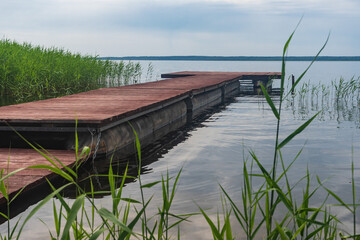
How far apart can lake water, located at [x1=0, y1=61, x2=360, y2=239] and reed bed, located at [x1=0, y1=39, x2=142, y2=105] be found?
554 cm

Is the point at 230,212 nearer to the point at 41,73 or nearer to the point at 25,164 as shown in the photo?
the point at 25,164

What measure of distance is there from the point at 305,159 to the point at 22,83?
9.71m

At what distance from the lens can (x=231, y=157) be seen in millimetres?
7301

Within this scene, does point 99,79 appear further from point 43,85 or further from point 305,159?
point 305,159

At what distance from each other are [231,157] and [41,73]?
9.44 m

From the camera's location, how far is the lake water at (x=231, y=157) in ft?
15.2

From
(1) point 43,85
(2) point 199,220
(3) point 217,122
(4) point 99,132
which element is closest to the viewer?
(2) point 199,220

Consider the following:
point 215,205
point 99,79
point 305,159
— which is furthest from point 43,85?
point 215,205

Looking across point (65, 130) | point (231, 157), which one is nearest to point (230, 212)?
point (65, 130)

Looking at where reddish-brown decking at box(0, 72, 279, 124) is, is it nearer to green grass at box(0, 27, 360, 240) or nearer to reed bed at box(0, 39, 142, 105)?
green grass at box(0, 27, 360, 240)

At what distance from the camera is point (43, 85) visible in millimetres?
15328

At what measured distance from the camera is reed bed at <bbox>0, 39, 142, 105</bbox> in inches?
558

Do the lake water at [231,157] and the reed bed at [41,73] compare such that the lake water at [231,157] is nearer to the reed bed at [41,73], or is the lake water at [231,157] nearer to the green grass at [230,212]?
the green grass at [230,212]

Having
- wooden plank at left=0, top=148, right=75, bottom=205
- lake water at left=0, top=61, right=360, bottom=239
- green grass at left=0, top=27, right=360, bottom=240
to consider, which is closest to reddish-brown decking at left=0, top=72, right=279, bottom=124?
wooden plank at left=0, top=148, right=75, bottom=205
